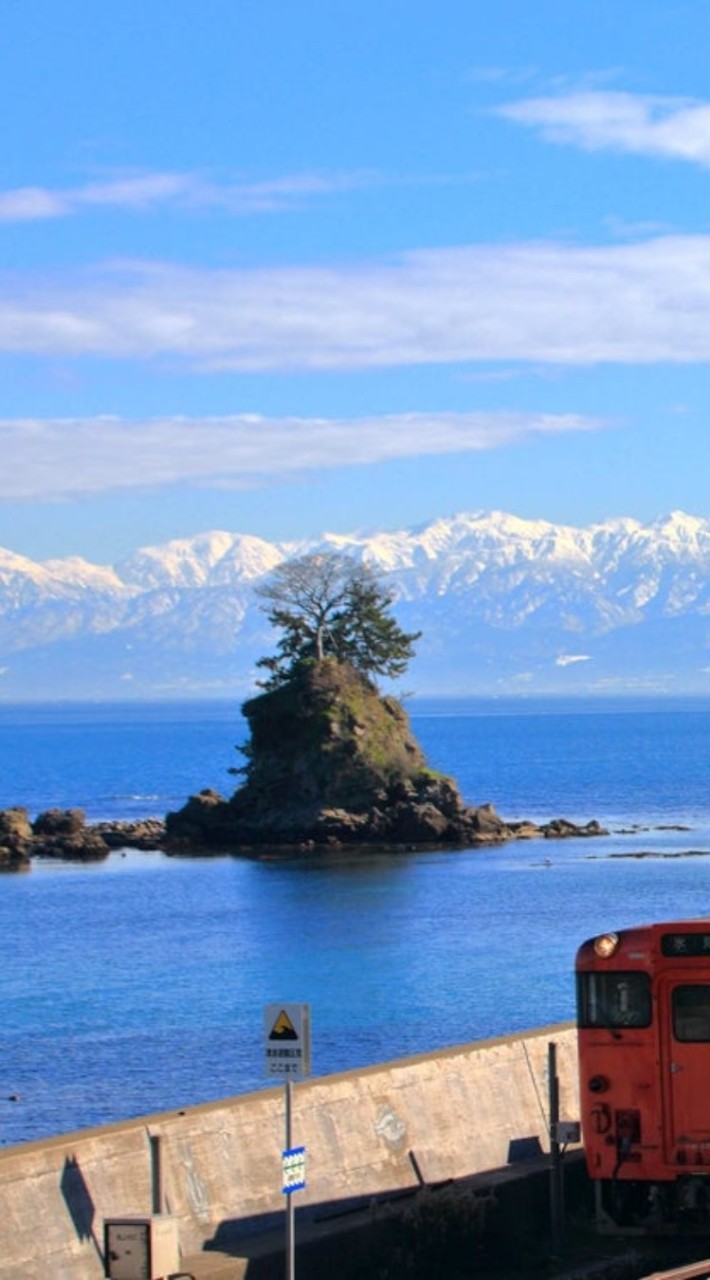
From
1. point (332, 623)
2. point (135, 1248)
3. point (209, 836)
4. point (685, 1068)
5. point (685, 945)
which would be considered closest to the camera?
point (135, 1248)

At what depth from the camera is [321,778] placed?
4213 inches

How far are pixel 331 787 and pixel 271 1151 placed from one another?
89.1 metres

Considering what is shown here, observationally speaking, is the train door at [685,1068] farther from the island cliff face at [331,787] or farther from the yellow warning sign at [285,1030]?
the island cliff face at [331,787]

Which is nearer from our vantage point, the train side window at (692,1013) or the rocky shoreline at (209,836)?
the train side window at (692,1013)

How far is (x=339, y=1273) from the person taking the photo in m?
17.4

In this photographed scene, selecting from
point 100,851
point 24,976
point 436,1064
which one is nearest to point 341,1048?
point 24,976

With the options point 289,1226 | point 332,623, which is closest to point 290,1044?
point 289,1226

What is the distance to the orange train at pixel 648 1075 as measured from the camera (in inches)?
716

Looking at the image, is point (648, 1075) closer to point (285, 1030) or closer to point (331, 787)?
point (285, 1030)

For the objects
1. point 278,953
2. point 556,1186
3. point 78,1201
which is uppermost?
point 78,1201

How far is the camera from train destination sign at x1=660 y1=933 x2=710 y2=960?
722 inches

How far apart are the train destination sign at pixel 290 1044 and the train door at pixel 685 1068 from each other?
364 centimetres

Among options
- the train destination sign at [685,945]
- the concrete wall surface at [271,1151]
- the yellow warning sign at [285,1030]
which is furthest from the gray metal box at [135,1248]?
the train destination sign at [685,945]

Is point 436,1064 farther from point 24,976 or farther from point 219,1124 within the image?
point 24,976
